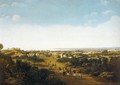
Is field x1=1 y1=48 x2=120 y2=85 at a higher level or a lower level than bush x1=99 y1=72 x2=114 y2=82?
higher

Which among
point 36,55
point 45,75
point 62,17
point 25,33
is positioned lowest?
point 45,75

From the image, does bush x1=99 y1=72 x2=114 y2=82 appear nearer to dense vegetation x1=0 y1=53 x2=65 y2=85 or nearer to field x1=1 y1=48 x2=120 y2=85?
field x1=1 y1=48 x2=120 y2=85

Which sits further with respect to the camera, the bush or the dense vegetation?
the bush

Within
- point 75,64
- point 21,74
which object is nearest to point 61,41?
point 75,64

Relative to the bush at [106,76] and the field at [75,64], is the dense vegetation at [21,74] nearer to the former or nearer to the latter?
the field at [75,64]

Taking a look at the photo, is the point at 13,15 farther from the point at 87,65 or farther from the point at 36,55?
the point at 87,65

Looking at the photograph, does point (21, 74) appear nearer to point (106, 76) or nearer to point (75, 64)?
point (75, 64)

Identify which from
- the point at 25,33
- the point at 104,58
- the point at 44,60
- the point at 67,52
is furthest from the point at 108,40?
the point at 25,33

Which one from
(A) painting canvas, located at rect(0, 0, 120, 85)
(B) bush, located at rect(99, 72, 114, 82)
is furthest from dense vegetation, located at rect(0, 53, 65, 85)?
(B) bush, located at rect(99, 72, 114, 82)

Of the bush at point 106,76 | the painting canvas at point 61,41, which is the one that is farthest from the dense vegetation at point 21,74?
the bush at point 106,76

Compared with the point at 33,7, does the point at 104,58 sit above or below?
below
